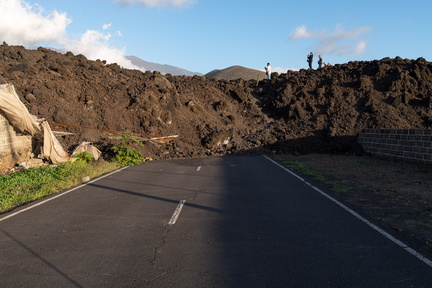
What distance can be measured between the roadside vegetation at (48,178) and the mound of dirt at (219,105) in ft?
11.5

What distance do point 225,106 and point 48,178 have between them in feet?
79.3

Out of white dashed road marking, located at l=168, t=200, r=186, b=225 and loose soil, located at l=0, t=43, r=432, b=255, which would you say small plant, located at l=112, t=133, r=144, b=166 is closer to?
loose soil, located at l=0, t=43, r=432, b=255

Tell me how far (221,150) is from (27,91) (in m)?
15.0

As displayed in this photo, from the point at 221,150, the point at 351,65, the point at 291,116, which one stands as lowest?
the point at 221,150

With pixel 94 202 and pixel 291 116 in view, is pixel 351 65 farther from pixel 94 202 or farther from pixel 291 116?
pixel 94 202

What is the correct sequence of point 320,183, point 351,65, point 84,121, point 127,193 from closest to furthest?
point 127,193
point 320,183
point 84,121
point 351,65

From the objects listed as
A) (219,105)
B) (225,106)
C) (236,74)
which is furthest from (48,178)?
(236,74)

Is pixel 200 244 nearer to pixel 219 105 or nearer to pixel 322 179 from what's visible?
pixel 322 179

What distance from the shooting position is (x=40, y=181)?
12461 millimetres

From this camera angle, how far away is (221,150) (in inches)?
1001

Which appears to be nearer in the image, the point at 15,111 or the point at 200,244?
the point at 200,244

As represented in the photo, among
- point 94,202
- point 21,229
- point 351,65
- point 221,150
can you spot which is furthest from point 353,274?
point 351,65

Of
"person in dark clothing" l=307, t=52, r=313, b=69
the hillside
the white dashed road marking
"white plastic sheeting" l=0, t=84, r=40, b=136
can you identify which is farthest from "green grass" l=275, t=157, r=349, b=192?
the hillside

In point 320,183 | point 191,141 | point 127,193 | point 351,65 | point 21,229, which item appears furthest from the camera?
point 351,65
